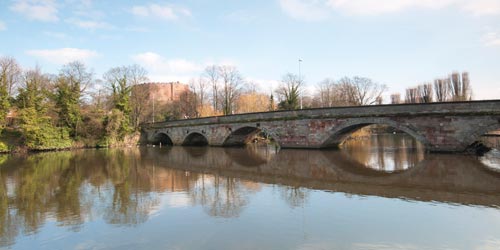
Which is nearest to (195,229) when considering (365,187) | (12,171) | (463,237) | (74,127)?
(463,237)

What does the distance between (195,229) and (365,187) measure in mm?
6594

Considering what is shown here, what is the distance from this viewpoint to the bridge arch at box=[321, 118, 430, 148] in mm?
21188

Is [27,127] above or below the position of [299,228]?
above

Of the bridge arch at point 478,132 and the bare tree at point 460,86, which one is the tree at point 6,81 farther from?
the bare tree at point 460,86

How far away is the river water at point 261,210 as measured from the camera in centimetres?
649

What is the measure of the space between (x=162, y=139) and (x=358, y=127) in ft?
90.5

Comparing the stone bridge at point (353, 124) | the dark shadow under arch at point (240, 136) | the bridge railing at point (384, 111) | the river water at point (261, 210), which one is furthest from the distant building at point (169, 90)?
the river water at point (261, 210)

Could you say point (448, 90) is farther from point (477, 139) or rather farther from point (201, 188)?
point (201, 188)

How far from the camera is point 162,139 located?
146 ft

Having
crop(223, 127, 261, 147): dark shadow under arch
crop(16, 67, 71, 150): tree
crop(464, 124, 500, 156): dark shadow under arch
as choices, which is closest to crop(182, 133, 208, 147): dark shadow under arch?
crop(223, 127, 261, 147): dark shadow under arch

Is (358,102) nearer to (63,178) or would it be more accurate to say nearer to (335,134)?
(335,134)

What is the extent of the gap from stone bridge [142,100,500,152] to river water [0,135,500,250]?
470 centimetres

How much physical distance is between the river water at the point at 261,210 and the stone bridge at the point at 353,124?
4.70 m

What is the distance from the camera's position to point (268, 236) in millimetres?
6641
